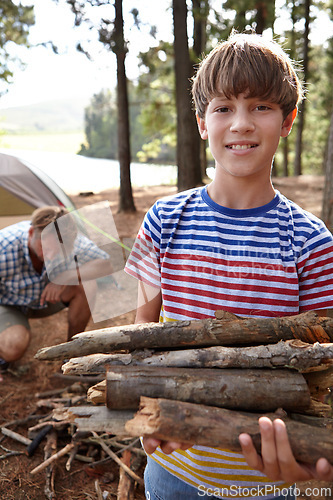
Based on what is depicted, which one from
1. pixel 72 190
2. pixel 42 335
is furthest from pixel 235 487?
pixel 72 190

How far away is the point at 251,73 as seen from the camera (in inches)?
51.9

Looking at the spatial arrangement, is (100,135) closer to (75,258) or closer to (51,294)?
(75,258)

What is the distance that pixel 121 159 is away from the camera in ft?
35.7

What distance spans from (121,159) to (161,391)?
33.3 ft

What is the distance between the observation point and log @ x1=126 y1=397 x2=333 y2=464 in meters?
1.09

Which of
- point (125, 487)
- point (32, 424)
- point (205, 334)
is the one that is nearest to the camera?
point (205, 334)

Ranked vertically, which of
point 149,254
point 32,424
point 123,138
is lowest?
point 32,424

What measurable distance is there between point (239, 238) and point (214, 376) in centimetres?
47

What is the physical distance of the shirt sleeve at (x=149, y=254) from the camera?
1.52m

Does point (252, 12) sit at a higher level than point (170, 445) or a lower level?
higher

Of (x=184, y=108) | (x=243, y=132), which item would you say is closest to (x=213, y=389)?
(x=243, y=132)

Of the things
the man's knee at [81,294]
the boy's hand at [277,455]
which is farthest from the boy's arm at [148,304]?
the man's knee at [81,294]

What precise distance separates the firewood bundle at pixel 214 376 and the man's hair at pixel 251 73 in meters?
0.71

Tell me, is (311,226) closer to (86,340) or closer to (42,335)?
(86,340)
